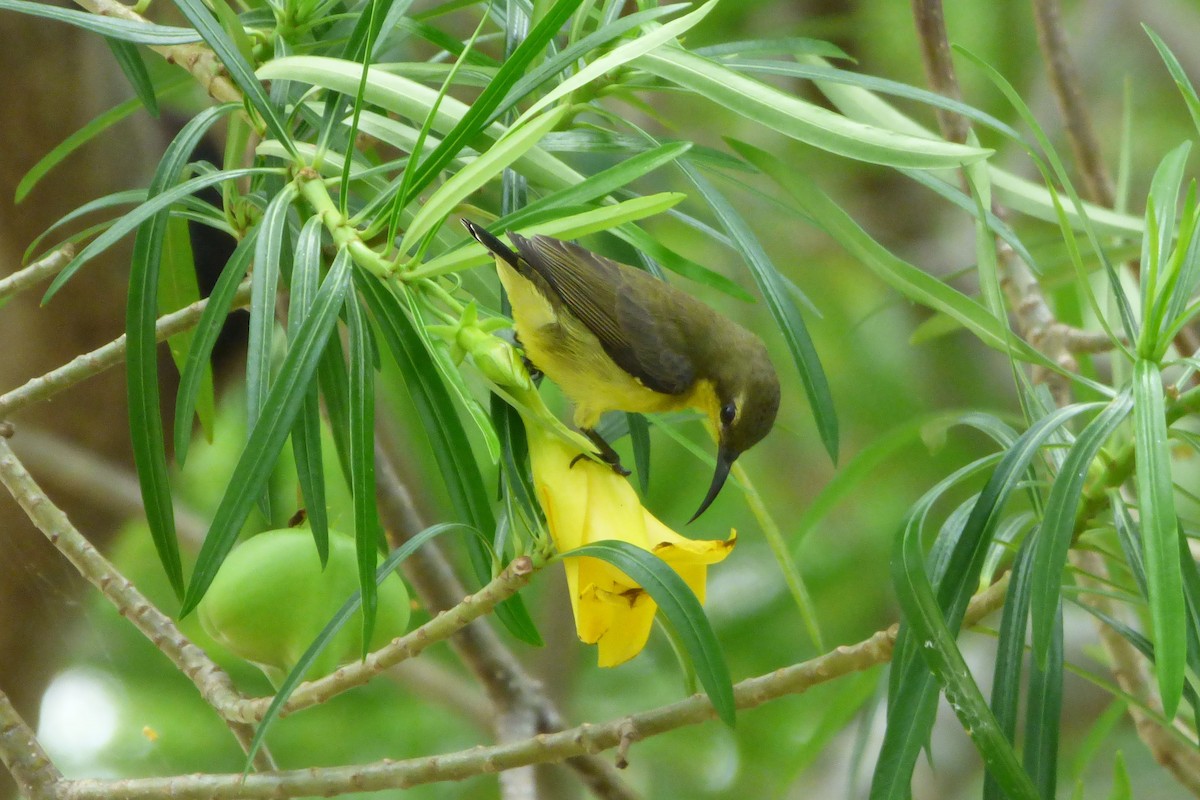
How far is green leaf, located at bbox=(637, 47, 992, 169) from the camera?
90 centimetres

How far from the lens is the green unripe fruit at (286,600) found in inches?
44.2

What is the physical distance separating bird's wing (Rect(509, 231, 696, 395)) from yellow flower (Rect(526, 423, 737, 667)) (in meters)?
0.49

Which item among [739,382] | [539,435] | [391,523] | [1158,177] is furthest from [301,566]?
[1158,177]

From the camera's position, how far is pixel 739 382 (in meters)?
1.75

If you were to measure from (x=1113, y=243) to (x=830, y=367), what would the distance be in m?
1.61

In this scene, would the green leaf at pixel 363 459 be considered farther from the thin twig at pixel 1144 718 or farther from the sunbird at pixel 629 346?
the thin twig at pixel 1144 718

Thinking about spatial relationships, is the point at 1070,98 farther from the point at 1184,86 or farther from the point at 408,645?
the point at 408,645

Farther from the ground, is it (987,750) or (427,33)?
(427,33)

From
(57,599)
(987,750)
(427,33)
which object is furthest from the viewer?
(57,599)

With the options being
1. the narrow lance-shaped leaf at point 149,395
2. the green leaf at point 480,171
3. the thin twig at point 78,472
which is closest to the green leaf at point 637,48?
the green leaf at point 480,171

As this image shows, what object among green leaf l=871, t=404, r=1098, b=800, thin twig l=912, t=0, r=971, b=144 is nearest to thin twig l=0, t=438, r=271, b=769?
green leaf l=871, t=404, r=1098, b=800

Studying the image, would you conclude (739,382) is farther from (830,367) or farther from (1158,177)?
(830,367)

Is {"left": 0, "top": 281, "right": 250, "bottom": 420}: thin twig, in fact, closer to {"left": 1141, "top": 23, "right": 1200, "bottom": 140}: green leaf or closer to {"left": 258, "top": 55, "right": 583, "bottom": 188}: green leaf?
{"left": 258, "top": 55, "right": 583, "bottom": 188}: green leaf

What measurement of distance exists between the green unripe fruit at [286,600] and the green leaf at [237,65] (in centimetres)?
40
